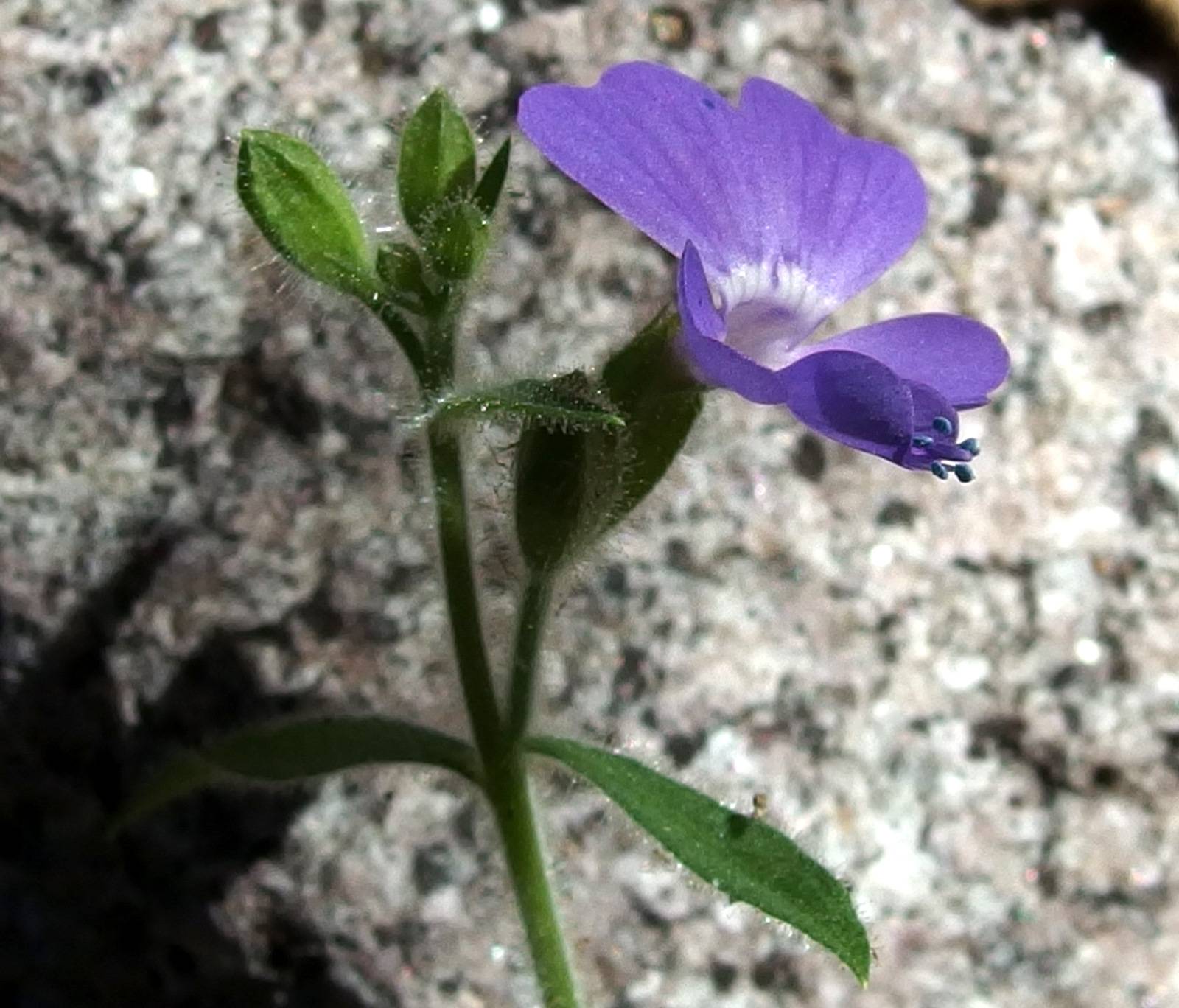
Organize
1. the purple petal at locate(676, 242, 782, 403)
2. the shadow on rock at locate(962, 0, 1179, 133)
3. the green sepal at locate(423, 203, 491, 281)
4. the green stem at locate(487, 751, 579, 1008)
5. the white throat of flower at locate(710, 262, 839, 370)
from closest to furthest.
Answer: the purple petal at locate(676, 242, 782, 403) → the green sepal at locate(423, 203, 491, 281) → the white throat of flower at locate(710, 262, 839, 370) → the green stem at locate(487, 751, 579, 1008) → the shadow on rock at locate(962, 0, 1179, 133)

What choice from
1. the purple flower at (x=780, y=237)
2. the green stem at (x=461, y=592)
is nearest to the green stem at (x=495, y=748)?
the green stem at (x=461, y=592)

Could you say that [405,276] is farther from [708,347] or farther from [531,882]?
[531,882]

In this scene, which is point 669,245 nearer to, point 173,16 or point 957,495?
point 957,495

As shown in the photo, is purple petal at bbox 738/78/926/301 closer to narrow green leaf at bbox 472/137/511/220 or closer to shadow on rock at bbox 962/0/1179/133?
narrow green leaf at bbox 472/137/511/220

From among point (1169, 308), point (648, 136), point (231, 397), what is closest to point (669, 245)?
point (648, 136)

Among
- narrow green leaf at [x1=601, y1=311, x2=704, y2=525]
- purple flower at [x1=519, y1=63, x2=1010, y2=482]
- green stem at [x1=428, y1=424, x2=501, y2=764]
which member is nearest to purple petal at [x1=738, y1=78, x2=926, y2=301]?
purple flower at [x1=519, y1=63, x2=1010, y2=482]

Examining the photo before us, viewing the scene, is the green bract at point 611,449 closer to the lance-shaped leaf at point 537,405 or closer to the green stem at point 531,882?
the lance-shaped leaf at point 537,405
